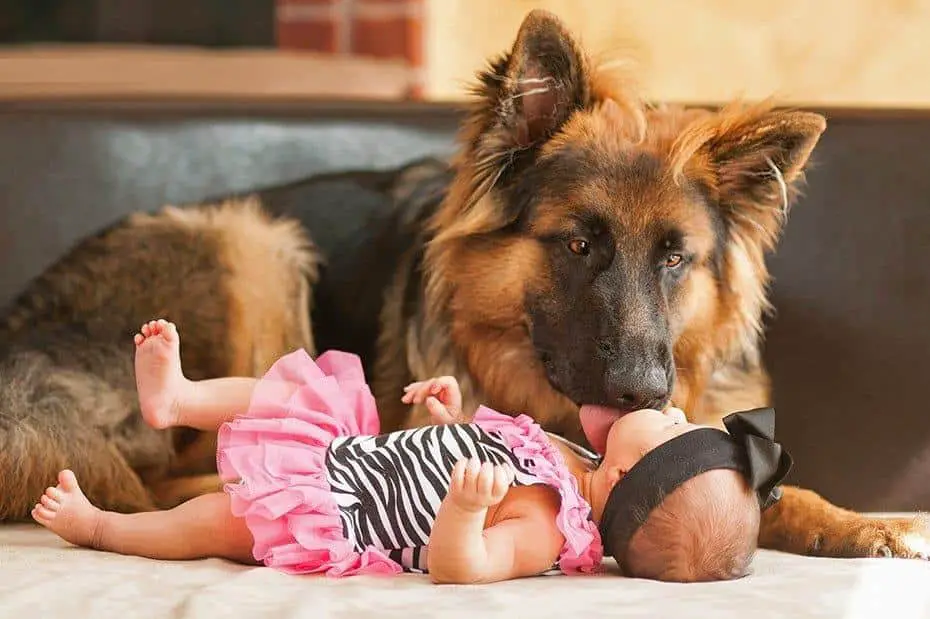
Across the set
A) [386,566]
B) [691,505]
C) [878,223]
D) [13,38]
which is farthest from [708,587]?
[13,38]

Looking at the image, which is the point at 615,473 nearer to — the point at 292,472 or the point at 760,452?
the point at 760,452

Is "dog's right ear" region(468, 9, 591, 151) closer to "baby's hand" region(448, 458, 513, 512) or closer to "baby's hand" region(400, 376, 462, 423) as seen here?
"baby's hand" region(400, 376, 462, 423)

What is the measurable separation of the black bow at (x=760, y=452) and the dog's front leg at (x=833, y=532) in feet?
0.94

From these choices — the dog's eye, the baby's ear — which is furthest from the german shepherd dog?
the baby's ear

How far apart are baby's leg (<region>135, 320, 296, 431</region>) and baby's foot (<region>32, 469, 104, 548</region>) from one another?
0.20 meters

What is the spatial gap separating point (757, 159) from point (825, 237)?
1.89 ft

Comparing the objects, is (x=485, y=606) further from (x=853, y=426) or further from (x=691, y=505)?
(x=853, y=426)

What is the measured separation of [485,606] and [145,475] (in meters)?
1.16

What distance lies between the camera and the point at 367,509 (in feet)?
6.19

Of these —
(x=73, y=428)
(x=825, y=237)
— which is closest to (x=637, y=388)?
(x=825, y=237)

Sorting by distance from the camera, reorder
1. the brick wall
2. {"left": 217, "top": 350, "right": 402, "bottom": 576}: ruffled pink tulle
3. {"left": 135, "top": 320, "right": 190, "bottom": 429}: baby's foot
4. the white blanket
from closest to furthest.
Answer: the white blanket
{"left": 217, "top": 350, "right": 402, "bottom": 576}: ruffled pink tulle
{"left": 135, "top": 320, "right": 190, "bottom": 429}: baby's foot
the brick wall

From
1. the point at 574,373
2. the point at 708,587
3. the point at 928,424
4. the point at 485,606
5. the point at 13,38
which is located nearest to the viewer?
the point at 485,606

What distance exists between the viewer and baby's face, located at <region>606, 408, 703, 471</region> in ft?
6.27

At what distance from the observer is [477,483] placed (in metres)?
1.62
